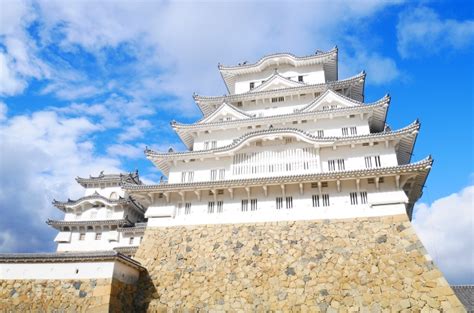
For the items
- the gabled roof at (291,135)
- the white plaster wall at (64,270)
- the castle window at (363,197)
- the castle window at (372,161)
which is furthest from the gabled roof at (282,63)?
the white plaster wall at (64,270)

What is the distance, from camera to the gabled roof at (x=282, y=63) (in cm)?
2645

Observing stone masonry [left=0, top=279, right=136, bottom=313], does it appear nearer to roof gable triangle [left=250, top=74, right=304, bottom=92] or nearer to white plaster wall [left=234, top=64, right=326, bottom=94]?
roof gable triangle [left=250, top=74, right=304, bottom=92]

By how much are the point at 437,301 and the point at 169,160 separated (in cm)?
1673

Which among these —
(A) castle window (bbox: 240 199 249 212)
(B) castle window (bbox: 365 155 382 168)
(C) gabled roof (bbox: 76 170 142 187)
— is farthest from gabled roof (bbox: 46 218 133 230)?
(B) castle window (bbox: 365 155 382 168)

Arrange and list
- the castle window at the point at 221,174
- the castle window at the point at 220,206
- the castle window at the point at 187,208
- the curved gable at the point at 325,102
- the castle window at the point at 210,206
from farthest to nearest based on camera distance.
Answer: the curved gable at the point at 325,102 < the castle window at the point at 221,174 < the castle window at the point at 187,208 < the castle window at the point at 210,206 < the castle window at the point at 220,206

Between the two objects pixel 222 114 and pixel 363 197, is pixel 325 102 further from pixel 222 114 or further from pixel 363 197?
pixel 363 197

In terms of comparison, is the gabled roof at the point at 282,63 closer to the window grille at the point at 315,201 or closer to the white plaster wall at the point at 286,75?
the white plaster wall at the point at 286,75

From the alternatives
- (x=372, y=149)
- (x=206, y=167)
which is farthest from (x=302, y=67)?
(x=206, y=167)

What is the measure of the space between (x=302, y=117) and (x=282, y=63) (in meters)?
7.59

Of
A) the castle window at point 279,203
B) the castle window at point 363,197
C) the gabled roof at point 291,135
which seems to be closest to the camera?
the castle window at point 363,197

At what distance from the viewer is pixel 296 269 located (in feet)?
53.3

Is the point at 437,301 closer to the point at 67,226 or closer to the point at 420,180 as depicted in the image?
the point at 420,180

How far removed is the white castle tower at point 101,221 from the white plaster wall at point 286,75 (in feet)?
50.4

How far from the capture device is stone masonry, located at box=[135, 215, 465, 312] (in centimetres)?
1453
